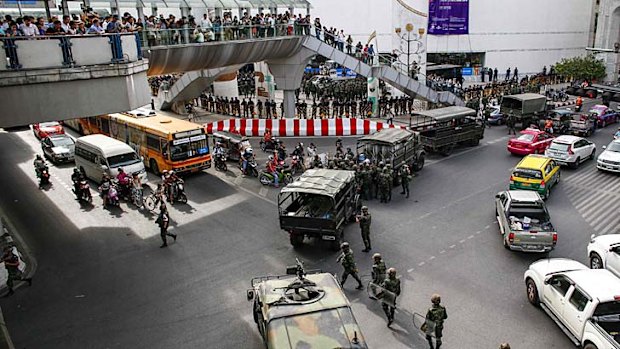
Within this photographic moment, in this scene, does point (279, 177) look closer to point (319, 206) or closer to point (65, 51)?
point (319, 206)

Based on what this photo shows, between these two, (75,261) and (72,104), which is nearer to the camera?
(72,104)

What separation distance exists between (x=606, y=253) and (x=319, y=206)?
8091mm

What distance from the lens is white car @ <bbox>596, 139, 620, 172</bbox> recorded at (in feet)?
73.1

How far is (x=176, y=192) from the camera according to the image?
2012 cm

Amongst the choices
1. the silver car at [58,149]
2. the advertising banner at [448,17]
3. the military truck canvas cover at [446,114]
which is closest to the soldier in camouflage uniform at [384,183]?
the military truck canvas cover at [446,114]

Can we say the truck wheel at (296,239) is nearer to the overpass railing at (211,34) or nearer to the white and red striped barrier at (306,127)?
the overpass railing at (211,34)

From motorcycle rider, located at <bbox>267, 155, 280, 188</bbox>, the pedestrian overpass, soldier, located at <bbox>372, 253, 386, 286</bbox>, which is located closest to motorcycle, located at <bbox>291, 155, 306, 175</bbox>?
motorcycle rider, located at <bbox>267, 155, 280, 188</bbox>

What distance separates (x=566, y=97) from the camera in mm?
41562

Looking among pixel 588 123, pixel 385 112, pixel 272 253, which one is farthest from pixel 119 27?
pixel 588 123

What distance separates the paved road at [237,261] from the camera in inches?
456

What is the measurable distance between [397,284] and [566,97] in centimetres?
3692

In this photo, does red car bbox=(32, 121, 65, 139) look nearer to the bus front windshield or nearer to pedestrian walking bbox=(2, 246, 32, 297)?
the bus front windshield

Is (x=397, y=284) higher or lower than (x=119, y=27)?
lower

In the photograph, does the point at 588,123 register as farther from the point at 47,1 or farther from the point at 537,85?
the point at 47,1
